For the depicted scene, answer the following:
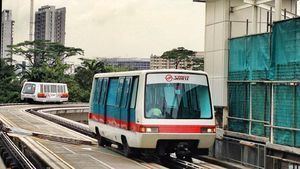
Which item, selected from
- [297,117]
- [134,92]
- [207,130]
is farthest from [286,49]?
[134,92]

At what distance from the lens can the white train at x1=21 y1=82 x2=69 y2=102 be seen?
2285 inches

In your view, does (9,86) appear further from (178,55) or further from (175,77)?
(175,77)

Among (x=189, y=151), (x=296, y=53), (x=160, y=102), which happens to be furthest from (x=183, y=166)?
(x=296, y=53)

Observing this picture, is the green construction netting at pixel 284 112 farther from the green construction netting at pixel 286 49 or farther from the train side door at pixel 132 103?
the train side door at pixel 132 103

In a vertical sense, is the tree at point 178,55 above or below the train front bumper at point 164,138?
above

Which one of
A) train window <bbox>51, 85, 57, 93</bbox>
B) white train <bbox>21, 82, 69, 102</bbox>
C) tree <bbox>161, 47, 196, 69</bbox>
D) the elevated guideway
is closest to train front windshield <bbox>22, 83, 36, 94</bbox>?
white train <bbox>21, 82, 69, 102</bbox>

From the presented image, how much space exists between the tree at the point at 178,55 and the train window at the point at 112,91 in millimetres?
58580

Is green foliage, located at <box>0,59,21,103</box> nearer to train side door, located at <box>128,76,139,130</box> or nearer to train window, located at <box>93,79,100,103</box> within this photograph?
train window, located at <box>93,79,100,103</box>

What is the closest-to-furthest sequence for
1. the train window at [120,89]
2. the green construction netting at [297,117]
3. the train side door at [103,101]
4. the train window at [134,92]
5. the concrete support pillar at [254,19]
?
the green construction netting at [297,117]
the train window at [134,92]
the concrete support pillar at [254,19]
the train window at [120,89]
the train side door at [103,101]

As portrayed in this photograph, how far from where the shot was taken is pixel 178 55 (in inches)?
3132

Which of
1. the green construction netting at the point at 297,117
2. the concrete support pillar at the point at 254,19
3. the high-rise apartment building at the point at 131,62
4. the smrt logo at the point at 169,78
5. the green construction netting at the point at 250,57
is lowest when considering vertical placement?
the green construction netting at the point at 297,117

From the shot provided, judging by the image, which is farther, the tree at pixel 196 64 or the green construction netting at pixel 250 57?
the tree at pixel 196 64

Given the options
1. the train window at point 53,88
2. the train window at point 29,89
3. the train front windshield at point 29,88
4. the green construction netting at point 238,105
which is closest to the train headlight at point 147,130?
the green construction netting at point 238,105

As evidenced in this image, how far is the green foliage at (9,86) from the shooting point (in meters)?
73.9
